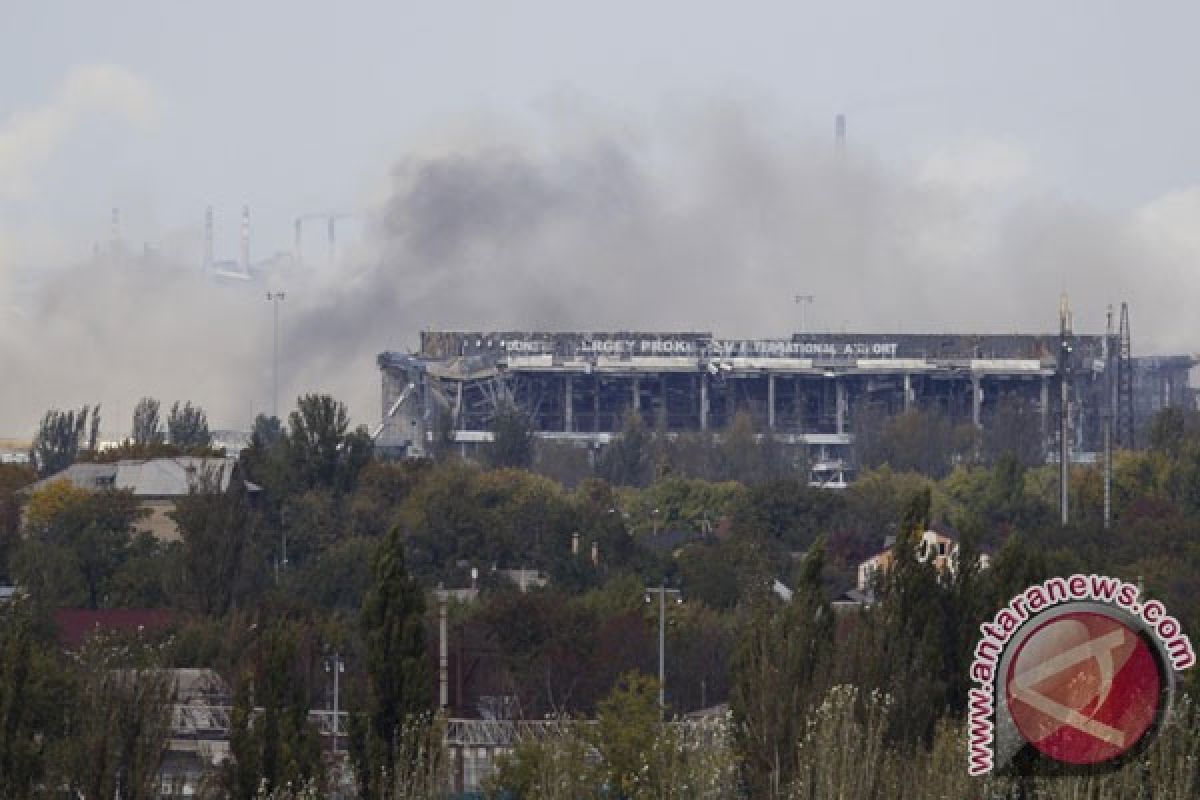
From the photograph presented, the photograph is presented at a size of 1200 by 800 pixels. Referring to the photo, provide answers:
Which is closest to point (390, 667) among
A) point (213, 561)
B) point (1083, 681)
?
point (1083, 681)

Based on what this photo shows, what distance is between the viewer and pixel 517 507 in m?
74.1

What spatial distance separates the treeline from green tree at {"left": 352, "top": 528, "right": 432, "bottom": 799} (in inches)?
1.4

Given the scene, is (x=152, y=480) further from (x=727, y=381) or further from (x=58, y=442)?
(x=727, y=381)

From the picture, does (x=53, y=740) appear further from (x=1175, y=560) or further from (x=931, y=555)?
(x=1175, y=560)

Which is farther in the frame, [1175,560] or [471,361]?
[471,361]

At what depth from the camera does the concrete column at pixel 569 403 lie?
135000 mm

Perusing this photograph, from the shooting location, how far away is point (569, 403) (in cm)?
13500

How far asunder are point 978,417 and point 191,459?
52413 millimetres

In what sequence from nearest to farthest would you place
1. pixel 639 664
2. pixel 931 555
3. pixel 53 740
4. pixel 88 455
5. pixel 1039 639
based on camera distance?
pixel 1039 639
pixel 53 740
pixel 931 555
pixel 639 664
pixel 88 455

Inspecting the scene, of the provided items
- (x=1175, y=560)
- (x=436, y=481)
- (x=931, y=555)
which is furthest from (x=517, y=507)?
(x=931, y=555)

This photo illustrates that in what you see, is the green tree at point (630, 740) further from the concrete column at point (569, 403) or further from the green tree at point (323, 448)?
the concrete column at point (569, 403)

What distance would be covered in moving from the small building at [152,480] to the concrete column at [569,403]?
5138 cm

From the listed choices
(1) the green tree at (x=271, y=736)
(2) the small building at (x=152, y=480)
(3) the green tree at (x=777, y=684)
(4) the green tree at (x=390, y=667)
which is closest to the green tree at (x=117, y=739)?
(1) the green tree at (x=271, y=736)

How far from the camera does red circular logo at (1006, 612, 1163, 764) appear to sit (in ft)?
67.6
